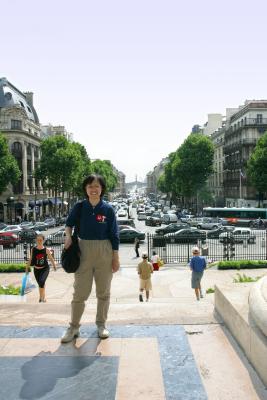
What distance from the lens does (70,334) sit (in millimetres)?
5141

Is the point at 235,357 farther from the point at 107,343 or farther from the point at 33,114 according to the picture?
the point at 33,114

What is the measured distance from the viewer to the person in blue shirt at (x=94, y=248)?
5.18 meters

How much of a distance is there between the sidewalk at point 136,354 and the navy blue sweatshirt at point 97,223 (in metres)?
1.19

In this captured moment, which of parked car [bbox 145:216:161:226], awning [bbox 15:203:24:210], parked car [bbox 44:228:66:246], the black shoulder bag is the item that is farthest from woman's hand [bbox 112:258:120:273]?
awning [bbox 15:203:24:210]

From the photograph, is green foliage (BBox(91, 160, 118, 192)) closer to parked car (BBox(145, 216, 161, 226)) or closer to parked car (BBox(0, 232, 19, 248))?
parked car (BBox(145, 216, 161, 226))

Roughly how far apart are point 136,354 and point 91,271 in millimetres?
1100

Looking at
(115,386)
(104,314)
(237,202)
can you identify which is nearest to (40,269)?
(104,314)

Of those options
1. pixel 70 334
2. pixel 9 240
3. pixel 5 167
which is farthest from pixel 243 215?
pixel 70 334

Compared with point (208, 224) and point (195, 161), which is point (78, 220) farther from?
point (195, 161)

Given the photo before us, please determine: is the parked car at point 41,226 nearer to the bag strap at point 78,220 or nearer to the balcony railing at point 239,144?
the balcony railing at point 239,144

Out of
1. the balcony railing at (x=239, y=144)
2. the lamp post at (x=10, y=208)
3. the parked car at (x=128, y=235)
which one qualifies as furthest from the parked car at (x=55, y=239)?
the balcony railing at (x=239, y=144)

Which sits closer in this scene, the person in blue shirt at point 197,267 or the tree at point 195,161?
the person in blue shirt at point 197,267

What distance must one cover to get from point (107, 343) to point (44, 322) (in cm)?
127

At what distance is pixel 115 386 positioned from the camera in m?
3.97
